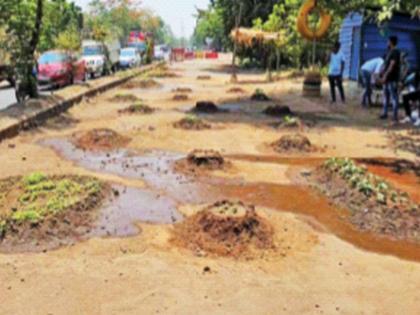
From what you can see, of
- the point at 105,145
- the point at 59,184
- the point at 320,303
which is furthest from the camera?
the point at 105,145

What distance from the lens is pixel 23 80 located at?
15922 mm

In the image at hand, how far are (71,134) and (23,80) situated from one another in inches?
200

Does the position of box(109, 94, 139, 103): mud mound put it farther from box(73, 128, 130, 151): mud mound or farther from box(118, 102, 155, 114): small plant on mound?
box(73, 128, 130, 151): mud mound

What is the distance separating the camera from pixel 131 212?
21.6ft

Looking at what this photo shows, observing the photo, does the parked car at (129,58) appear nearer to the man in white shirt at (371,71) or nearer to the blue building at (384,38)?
the blue building at (384,38)

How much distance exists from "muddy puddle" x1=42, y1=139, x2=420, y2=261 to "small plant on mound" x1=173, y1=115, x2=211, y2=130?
2.56 metres

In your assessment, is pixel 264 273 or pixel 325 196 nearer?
pixel 264 273

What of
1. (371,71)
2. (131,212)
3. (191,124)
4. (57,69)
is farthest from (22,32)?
(131,212)

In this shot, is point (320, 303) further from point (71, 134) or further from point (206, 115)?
point (206, 115)

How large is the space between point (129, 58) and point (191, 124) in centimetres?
3213

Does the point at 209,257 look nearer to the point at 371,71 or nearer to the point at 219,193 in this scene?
the point at 219,193

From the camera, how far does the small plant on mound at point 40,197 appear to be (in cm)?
585

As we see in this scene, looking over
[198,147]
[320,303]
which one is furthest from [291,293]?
[198,147]

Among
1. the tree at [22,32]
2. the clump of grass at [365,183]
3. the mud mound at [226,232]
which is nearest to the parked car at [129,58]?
the tree at [22,32]
